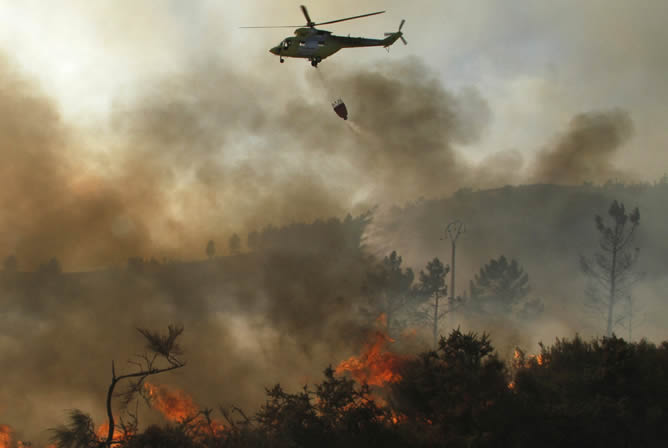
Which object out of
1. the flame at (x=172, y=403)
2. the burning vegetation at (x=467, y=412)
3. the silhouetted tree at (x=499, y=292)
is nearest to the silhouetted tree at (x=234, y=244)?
the flame at (x=172, y=403)

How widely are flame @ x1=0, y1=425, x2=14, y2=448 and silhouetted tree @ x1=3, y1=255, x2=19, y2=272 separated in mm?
40522

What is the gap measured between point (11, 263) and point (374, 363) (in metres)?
71.9

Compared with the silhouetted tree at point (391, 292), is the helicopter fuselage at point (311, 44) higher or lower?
higher

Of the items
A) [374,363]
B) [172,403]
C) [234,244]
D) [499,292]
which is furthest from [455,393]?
[234,244]

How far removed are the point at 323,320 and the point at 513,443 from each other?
5380 cm

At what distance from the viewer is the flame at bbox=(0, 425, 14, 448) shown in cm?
5591

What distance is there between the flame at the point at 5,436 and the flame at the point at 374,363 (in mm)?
35226

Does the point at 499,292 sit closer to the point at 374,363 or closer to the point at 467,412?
the point at 374,363

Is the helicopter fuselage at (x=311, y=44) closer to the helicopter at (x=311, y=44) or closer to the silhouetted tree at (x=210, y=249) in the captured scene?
the helicopter at (x=311, y=44)

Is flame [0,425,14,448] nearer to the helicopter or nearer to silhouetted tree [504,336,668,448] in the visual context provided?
the helicopter

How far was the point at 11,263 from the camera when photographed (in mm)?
92875

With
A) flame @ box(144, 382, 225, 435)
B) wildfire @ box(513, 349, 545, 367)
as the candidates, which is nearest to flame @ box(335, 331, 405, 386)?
wildfire @ box(513, 349, 545, 367)

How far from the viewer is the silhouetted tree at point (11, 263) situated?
92.3 m

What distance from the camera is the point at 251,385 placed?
206 feet
